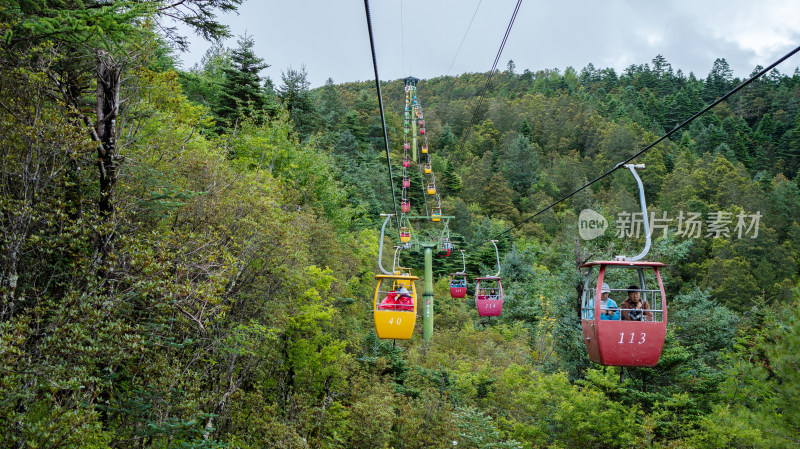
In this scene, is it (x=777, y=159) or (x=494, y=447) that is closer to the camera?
(x=494, y=447)

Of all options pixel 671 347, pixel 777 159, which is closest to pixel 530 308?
pixel 671 347

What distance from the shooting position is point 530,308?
3406 centimetres

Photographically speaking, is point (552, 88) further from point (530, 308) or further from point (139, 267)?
point (139, 267)

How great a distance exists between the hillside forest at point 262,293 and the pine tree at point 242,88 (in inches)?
6.1

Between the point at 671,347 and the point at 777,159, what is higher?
the point at 777,159

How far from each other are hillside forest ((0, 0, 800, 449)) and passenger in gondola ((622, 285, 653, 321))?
6944mm

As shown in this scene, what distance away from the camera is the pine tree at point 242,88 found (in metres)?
27.4

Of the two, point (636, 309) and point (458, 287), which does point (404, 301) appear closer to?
point (636, 309)

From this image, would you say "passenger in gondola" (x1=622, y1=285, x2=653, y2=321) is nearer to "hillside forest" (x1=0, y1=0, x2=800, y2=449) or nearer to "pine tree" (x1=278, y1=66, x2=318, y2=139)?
"hillside forest" (x1=0, y1=0, x2=800, y2=449)

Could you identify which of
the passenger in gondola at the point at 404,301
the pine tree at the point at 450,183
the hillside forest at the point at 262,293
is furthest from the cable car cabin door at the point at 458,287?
the pine tree at the point at 450,183

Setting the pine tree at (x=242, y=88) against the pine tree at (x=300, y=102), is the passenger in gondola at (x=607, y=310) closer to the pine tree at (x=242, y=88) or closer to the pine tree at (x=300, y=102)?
the pine tree at (x=242, y=88)

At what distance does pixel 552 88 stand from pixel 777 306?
261ft

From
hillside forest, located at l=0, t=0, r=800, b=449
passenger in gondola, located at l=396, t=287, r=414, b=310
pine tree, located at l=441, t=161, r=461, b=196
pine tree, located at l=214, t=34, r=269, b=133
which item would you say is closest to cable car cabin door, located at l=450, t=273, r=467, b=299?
hillside forest, located at l=0, t=0, r=800, b=449

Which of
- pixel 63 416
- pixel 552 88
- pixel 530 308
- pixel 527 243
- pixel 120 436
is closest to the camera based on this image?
pixel 63 416
